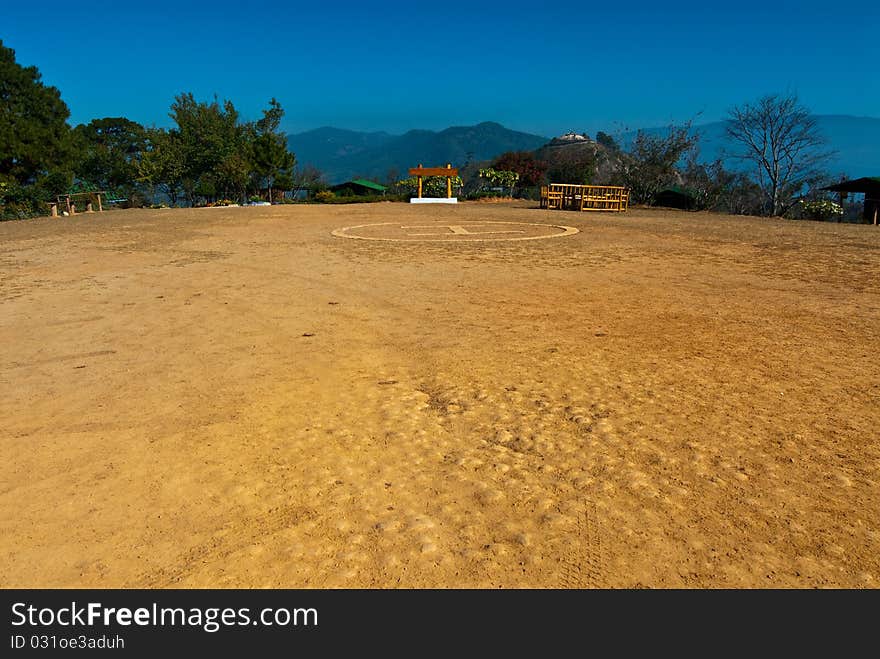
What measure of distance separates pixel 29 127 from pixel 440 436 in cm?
4355

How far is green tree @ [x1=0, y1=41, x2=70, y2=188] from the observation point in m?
35.2

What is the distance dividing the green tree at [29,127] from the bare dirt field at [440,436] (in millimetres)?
35358

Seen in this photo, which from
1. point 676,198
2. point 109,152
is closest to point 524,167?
point 676,198

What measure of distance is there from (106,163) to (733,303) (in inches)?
2327

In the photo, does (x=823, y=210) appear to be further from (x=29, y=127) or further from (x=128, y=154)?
(x=128, y=154)

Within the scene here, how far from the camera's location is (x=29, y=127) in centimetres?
3584

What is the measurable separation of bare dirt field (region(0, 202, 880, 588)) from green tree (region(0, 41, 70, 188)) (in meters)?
35.4

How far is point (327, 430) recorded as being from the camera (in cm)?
369

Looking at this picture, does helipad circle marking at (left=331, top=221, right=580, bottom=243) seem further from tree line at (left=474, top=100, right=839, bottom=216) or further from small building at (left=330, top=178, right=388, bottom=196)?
small building at (left=330, top=178, right=388, bottom=196)

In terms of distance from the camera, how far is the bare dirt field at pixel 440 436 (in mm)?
2439

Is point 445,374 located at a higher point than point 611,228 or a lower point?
lower
